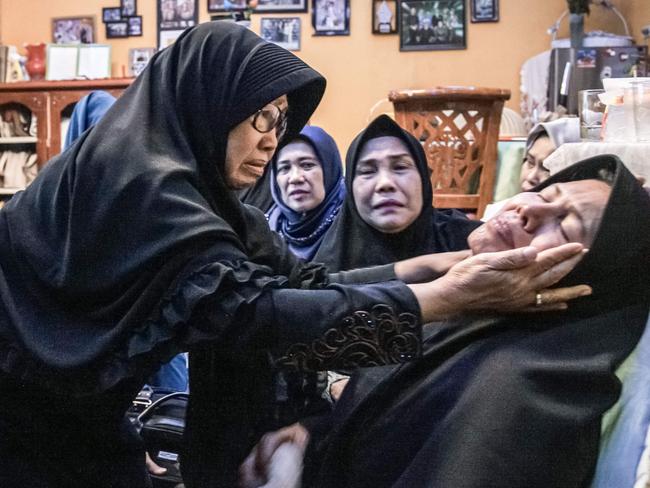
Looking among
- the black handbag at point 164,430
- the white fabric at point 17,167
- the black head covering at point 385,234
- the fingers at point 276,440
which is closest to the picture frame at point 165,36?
the white fabric at point 17,167

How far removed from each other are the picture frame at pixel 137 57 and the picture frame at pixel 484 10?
2221 millimetres

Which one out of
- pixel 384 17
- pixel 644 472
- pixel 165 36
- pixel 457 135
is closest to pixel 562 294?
pixel 644 472

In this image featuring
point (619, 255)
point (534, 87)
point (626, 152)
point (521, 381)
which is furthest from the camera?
point (534, 87)

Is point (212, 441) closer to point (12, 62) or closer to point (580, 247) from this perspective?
point (580, 247)

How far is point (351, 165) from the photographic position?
8.05 feet

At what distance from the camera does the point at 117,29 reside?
18.2ft

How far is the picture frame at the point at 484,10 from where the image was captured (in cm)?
493

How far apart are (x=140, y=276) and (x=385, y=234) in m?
1.33

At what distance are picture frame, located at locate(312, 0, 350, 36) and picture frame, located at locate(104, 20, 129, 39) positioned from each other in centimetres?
137

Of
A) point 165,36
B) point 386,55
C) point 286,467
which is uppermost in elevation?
point 165,36

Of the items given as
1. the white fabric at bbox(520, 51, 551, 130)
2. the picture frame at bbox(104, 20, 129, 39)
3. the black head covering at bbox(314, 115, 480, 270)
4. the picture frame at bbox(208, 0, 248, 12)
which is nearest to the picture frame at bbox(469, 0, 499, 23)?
the white fabric at bbox(520, 51, 551, 130)

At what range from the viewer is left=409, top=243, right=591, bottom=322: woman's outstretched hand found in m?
1.19

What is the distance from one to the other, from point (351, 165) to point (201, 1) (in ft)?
11.4

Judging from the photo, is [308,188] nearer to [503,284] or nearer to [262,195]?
[262,195]
